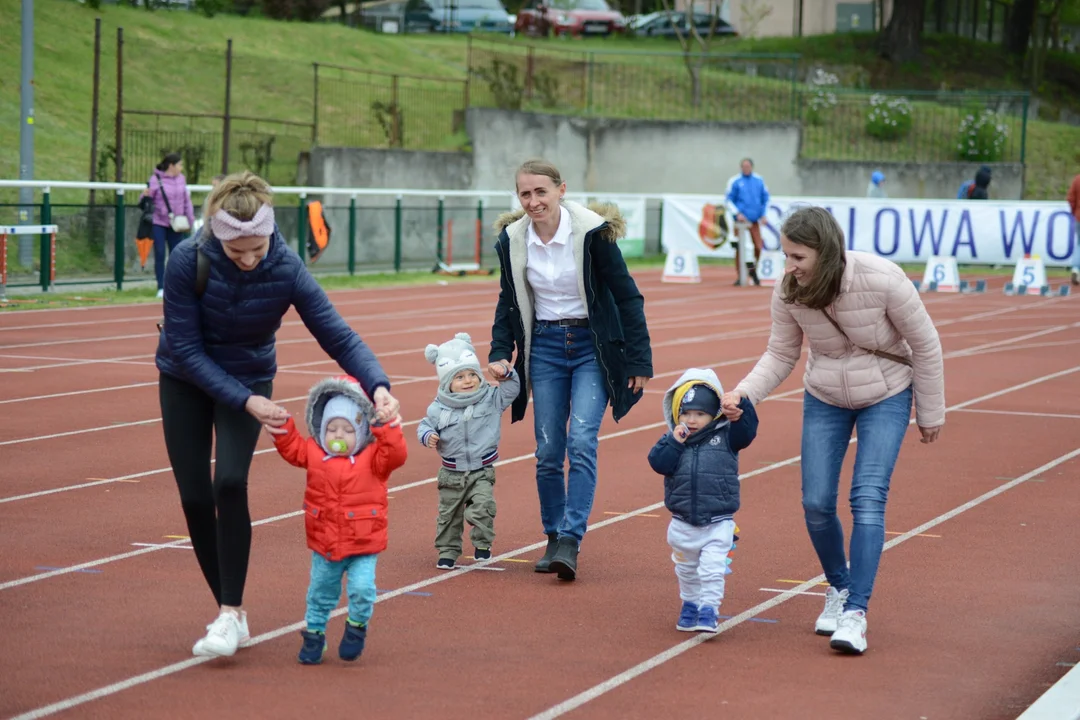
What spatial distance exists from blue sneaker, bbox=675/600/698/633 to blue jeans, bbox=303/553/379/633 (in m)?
1.35

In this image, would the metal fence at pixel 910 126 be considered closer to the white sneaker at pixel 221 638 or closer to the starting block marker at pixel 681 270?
the starting block marker at pixel 681 270

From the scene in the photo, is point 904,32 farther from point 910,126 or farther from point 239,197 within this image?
point 239,197

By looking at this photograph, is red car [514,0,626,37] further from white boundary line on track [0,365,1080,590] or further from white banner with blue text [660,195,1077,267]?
white boundary line on track [0,365,1080,590]

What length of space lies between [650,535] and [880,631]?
6.70 ft

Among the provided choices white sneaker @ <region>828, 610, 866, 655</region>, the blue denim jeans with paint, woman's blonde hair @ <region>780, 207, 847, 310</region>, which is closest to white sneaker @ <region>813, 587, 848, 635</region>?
white sneaker @ <region>828, 610, 866, 655</region>

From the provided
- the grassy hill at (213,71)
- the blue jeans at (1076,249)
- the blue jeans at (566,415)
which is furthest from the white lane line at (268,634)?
the blue jeans at (1076,249)

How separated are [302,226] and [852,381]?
67.9ft

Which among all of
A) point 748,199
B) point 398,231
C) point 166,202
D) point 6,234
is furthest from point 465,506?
point 398,231

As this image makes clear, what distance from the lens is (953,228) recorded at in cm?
3125

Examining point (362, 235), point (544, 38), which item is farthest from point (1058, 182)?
point (362, 235)

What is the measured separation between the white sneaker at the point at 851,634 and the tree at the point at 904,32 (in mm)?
48583

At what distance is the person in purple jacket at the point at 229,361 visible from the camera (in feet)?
18.1

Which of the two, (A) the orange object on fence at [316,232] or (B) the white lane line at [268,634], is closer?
(B) the white lane line at [268,634]

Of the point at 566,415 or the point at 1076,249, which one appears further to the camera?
the point at 1076,249
